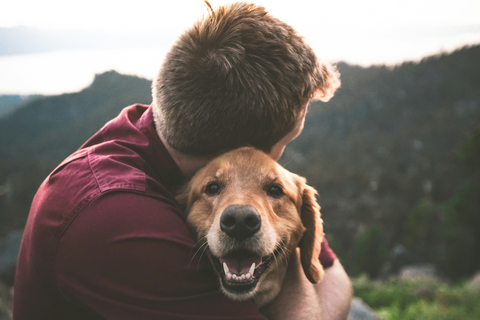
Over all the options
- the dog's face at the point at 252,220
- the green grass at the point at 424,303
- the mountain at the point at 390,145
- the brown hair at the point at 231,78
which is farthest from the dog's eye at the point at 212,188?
the mountain at the point at 390,145

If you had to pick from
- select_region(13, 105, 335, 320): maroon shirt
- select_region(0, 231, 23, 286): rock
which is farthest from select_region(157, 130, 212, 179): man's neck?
select_region(0, 231, 23, 286): rock

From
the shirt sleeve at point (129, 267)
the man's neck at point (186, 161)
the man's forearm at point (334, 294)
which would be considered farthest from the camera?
the man's forearm at point (334, 294)

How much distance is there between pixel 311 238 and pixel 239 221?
0.98m

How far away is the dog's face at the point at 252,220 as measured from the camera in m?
2.27

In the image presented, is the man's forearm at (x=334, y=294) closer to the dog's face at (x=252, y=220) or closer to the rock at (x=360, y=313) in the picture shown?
the dog's face at (x=252, y=220)

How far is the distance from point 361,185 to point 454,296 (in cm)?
6905

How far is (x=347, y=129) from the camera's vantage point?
102062 millimetres

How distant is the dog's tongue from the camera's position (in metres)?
2.35

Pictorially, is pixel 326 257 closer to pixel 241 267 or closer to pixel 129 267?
pixel 241 267

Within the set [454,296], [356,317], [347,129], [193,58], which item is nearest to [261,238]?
[193,58]

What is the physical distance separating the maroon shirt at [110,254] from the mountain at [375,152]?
1.65 m

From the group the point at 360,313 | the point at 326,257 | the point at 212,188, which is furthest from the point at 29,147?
the point at 326,257

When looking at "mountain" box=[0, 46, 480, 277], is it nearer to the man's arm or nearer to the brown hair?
the brown hair

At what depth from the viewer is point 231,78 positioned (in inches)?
88.0
